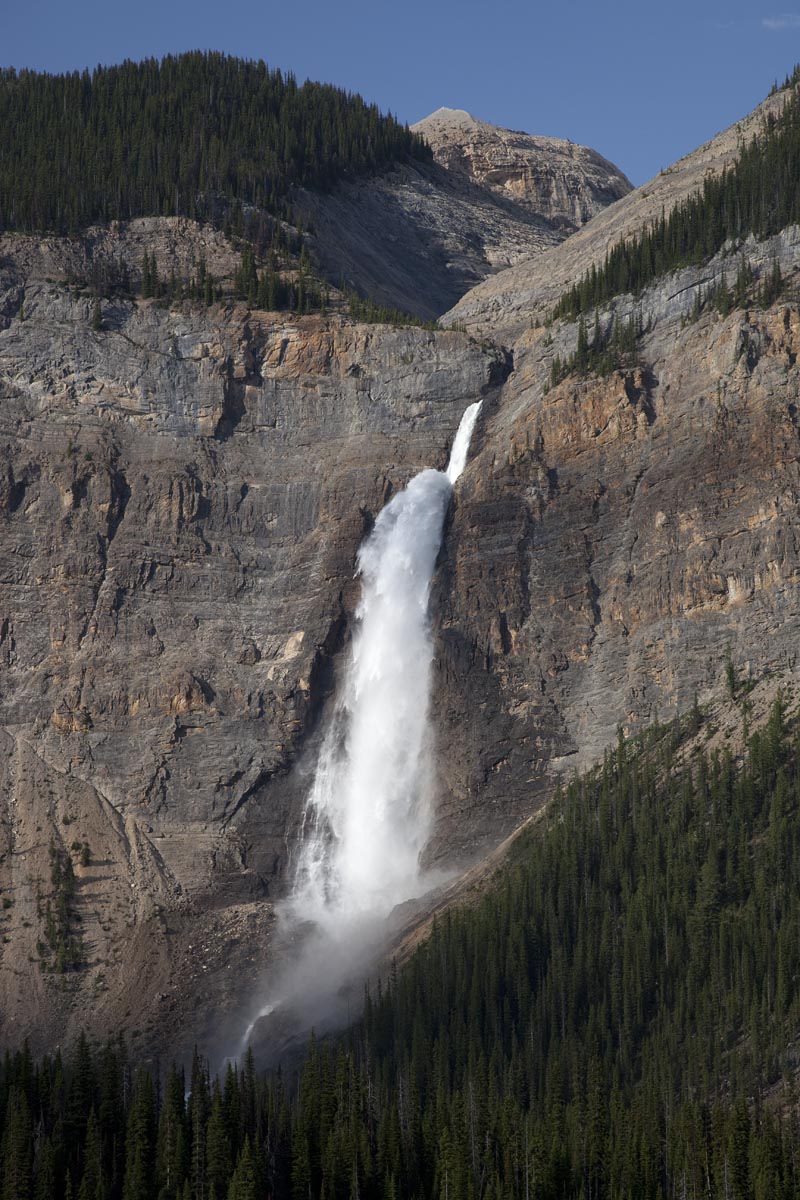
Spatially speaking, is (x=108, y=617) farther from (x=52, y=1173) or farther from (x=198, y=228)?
(x=52, y=1173)

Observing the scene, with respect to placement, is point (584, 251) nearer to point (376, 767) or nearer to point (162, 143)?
point (162, 143)

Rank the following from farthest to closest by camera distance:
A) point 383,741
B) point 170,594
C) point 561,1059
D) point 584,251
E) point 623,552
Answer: point 584,251 → point 170,594 → point 383,741 → point 623,552 → point 561,1059

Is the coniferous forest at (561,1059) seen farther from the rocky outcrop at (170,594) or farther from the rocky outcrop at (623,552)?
the rocky outcrop at (170,594)

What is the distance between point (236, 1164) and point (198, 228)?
85.3 metres

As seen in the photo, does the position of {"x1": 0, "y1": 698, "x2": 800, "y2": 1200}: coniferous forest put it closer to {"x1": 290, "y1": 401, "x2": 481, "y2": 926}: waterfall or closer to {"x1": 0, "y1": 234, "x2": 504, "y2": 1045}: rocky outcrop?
{"x1": 290, "y1": 401, "x2": 481, "y2": 926}: waterfall

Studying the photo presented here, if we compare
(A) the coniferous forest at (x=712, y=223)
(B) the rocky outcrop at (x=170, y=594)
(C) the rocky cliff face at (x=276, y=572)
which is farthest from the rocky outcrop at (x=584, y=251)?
(B) the rocky outcrop at (x=170, y=594)

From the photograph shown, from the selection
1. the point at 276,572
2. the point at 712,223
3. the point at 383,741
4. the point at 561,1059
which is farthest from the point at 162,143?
the point at 561,1059

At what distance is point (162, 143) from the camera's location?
175 metres

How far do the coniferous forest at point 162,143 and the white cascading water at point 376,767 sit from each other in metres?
34.8

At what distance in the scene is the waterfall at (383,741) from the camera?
438 ft

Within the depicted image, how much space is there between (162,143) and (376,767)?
6154 cm

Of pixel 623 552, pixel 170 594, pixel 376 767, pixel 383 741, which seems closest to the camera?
pixel 623 552

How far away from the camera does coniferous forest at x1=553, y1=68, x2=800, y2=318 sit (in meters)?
144

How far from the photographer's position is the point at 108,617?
478ft
